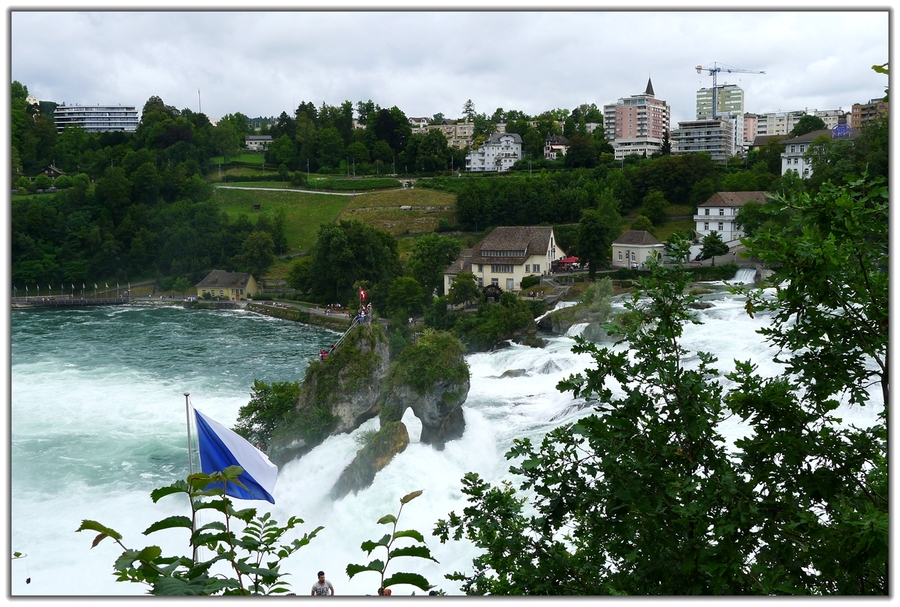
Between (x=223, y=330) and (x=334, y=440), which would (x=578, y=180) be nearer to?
(x=223, y=330)

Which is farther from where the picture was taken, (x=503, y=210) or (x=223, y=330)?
(x=503, y=210)

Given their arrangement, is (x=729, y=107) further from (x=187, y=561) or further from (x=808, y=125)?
(x=187, y=561)

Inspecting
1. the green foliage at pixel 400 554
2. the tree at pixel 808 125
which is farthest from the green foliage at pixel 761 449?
the tree at pixel 808 125

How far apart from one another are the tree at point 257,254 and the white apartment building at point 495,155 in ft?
44.9

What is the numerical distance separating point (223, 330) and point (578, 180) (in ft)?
52.0

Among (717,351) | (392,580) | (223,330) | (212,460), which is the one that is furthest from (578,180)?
(392,580)

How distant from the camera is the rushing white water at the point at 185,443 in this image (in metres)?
8.60

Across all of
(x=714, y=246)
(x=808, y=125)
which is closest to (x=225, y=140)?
(x=714, y=246)

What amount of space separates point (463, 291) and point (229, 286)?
36.2 feet

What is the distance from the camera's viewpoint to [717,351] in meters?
13.8

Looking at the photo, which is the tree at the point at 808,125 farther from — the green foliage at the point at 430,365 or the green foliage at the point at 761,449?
the green foliage at the point at 761,449

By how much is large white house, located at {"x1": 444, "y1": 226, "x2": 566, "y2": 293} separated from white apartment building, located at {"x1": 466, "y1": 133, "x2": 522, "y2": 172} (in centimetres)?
1645

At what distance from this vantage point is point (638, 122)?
42.4 m

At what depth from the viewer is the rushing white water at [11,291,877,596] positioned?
860 centimetres
